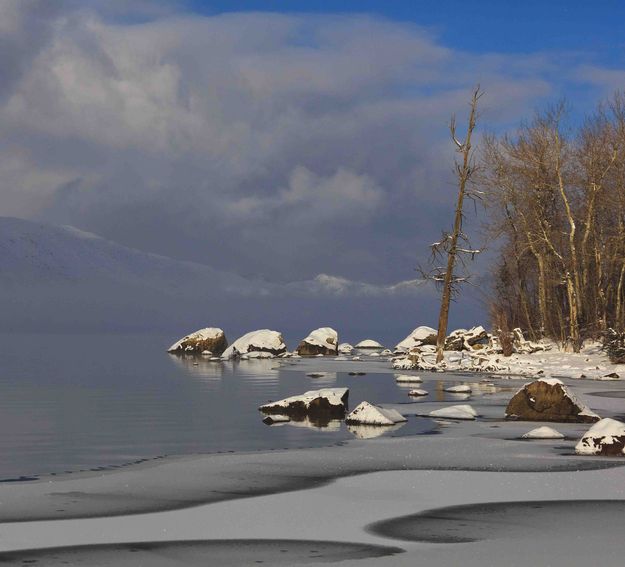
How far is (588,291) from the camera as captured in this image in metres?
45.7

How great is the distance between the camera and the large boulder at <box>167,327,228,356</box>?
65062mm

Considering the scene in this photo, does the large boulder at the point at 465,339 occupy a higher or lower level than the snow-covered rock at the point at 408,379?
higher

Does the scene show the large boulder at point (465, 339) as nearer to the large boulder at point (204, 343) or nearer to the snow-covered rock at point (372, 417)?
the large boulder at point (204, 343)

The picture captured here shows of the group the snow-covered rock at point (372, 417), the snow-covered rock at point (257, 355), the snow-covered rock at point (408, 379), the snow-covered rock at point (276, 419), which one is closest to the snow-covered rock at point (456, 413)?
the snow-covered rock at point (372, 417)

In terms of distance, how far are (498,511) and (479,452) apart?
489cm

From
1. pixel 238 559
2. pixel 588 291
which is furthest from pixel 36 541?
pixel 588 291

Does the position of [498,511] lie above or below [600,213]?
below

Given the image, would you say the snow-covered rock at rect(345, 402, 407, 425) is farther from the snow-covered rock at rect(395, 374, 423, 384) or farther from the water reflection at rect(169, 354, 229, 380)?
the water reflection at rect(169, 354, 229, 380)

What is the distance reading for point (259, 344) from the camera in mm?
58969

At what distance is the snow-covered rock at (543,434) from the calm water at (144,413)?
88.3 inches

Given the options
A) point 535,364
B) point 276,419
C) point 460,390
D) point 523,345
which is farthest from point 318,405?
point 523,345

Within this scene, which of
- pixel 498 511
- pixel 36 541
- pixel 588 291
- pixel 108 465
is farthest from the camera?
pixel 588 291

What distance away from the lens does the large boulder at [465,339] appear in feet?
181

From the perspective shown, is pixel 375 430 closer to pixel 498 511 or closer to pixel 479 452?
pixel 479 452
